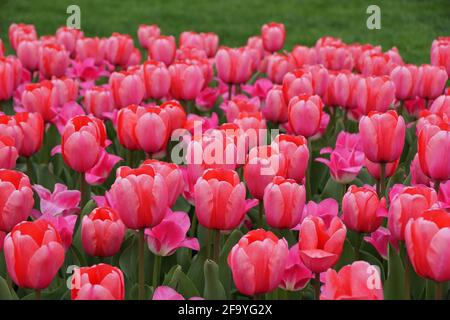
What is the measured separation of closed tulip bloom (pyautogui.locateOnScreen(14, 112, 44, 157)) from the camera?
2.67 meters

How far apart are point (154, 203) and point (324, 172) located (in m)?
1.39

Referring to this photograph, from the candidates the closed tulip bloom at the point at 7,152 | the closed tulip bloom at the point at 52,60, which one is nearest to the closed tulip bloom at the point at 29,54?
the closed tulip bloom at the point at 52,60

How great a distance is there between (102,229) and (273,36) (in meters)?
3.00

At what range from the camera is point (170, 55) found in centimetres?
438

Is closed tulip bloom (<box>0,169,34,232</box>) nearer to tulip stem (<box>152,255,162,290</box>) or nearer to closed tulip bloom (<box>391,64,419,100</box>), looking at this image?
tulip stem (<box>152,255,162,290</box>)

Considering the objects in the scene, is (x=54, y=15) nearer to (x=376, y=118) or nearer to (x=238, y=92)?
(x=238, y=92)

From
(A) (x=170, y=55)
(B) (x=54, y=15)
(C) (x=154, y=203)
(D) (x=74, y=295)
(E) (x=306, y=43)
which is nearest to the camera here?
(D) (x=74, y=295)

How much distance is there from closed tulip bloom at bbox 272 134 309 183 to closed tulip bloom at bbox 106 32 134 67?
234 cm

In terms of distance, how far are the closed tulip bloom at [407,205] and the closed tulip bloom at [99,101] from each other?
71.1 inches

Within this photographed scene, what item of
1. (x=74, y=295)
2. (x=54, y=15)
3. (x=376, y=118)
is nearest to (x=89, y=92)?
(x=376, y=118)

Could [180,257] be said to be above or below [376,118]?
below

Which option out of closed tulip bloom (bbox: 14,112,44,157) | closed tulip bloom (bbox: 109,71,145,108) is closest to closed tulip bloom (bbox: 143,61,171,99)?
closed tulip bloom (bbox: 109,71,145,108)

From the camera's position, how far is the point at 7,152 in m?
2.34

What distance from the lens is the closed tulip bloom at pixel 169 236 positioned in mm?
2113
